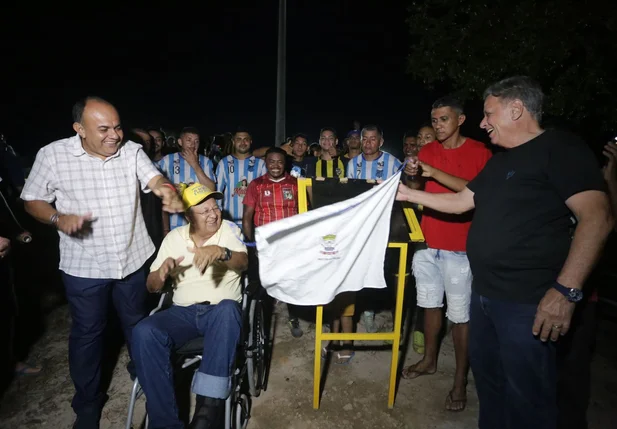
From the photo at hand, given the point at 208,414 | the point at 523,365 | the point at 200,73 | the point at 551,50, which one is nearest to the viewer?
the point at 523,365

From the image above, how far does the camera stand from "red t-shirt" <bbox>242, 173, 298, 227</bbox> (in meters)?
4.47

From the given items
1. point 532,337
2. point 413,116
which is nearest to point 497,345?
point 532,337

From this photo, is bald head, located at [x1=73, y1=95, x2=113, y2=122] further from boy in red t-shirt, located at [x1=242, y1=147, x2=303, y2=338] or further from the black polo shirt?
the black polo shirt

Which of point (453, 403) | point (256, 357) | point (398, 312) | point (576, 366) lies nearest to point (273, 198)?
point (256, 357)

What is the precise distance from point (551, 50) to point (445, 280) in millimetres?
5499

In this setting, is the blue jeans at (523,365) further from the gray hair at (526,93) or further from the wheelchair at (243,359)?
Answer: the wheelchair at (243,359)

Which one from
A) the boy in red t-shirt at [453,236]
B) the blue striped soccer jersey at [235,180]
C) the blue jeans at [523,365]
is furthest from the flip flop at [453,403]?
the blue striped soccer jersey at [235,180]

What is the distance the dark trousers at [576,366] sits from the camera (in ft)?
8.55

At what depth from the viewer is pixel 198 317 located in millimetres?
2951

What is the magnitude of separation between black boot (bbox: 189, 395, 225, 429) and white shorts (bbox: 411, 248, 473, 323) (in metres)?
2.12

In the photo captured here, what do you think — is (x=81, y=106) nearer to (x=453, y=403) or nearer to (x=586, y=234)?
(x=586, y=234)

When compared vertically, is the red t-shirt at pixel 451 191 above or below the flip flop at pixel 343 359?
above

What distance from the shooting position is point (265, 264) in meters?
2.77

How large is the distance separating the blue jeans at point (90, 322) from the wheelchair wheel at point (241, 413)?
1.24 m
